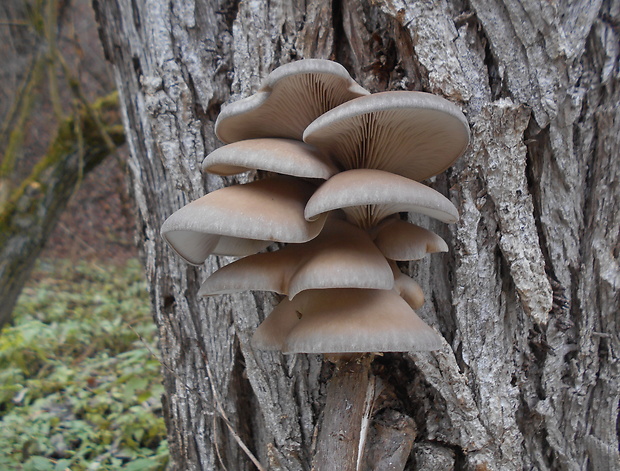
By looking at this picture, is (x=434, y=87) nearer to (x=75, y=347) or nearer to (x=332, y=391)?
(x=332, y=391)

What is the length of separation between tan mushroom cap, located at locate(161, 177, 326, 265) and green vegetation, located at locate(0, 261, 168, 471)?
860 mm

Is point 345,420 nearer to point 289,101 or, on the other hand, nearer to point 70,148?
point 289,101

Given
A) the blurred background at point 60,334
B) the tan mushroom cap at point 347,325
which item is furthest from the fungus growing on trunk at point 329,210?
the blurred background at point 60,334

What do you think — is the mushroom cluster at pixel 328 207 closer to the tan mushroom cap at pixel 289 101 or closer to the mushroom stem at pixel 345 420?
the tan mushroom cap at pixel 289 101

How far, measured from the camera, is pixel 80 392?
4.07 m

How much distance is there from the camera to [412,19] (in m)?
1.41

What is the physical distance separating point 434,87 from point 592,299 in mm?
985

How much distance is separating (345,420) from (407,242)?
0.62m

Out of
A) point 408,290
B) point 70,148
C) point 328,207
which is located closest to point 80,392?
point 70,148

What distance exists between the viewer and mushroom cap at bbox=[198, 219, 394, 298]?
106cm

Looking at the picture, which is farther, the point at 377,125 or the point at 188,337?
the point at 188,337

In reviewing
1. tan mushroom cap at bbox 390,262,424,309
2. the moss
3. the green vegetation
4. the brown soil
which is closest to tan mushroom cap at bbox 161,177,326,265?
tan mushroom cap at bbox 390,262,424,309

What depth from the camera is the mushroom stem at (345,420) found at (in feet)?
4.42

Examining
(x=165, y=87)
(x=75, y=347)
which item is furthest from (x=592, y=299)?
(x=75, y=347)
